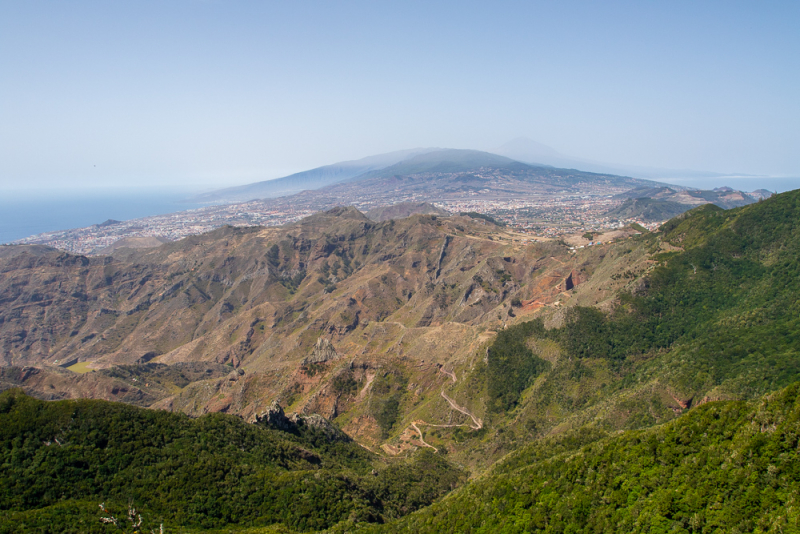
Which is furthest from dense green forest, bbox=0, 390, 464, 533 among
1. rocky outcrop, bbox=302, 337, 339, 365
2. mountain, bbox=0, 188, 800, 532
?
rocky outcrop, bbox=302, 337, 339, 365

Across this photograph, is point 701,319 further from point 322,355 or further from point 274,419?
point 322,355

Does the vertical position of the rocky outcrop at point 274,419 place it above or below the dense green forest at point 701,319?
below

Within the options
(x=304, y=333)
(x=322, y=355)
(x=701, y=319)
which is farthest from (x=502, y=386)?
(x=304, y=333)

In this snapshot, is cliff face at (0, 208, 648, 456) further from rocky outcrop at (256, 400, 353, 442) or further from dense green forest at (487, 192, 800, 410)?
dense green forest at (487, 192, 800, 410)

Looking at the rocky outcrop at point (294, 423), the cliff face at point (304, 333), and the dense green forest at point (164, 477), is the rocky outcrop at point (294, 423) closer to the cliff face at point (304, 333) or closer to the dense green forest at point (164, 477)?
the dense green forest at point (164, 477)

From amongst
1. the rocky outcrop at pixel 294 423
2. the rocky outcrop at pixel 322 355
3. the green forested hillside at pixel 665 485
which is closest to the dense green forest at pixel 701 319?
the green forested hillside at pixel 665 485
